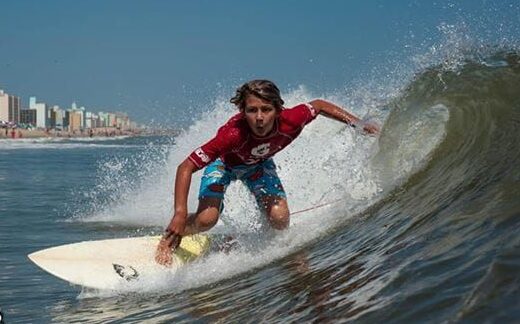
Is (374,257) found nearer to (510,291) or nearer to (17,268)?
(510,291)

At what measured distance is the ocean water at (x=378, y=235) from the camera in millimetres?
2734

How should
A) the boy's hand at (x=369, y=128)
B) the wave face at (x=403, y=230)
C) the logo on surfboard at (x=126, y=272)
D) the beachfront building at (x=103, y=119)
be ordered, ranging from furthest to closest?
1. the beachfront building at (x=103, y=119)
2. the boy's hand at (x=369, y=128)
3. the logo on surfboard at (x=126, y=272)
4. the wave face at (x=403, y=230)

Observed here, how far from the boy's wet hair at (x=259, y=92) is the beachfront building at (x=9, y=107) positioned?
485 ft

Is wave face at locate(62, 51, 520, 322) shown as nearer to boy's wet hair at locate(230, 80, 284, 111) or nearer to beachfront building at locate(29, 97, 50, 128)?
boy's wet hair at locate(230, 80, 284, 111)

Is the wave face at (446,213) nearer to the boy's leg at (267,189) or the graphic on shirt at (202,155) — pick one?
the boy's leg at (267,189)

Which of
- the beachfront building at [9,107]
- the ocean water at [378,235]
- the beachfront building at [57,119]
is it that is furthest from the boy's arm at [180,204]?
the beachfront building at [57,119]

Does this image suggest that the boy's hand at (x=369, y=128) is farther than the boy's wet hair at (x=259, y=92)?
Yes

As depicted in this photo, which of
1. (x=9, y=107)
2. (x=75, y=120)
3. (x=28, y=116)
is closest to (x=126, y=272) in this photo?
(x=9, y=107)

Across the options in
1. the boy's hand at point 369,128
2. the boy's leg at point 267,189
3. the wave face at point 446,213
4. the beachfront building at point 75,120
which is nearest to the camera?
the wave face at point 446,213

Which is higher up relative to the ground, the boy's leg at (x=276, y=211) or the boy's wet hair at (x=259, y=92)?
the boy's wet hair at (x=259, y=92)

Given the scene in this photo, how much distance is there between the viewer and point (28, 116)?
528 ft

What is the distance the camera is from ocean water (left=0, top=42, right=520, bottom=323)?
2734 millimetres

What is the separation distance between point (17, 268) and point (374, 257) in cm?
383

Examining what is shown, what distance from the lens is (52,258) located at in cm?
543
